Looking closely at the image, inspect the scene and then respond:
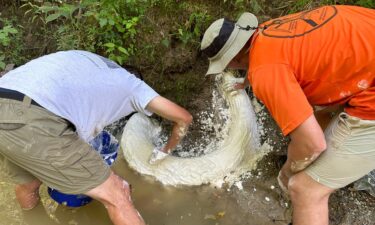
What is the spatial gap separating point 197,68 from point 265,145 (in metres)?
0.93

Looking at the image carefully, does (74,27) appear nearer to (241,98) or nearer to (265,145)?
(241,98)

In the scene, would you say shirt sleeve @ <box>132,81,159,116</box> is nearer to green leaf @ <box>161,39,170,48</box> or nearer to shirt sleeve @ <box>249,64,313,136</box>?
shirt sleeve @ <box>249,64,313,136</box>

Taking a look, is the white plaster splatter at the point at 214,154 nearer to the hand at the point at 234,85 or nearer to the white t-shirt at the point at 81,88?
the hand at the point at 234,85

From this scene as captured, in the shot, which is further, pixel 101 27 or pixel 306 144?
pixel 101 27

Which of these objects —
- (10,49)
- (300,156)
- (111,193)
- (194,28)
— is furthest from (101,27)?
(300,156)

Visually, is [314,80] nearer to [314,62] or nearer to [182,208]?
[314,62]

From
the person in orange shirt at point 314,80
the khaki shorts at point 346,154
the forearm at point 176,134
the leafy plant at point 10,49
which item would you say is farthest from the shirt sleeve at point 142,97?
the leafy plant at point 10,49

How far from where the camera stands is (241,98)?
3326 millimetres

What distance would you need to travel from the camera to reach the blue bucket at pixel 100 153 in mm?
2867

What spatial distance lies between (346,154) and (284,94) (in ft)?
1.99

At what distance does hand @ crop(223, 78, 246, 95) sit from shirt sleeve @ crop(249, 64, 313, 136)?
107 centimetres

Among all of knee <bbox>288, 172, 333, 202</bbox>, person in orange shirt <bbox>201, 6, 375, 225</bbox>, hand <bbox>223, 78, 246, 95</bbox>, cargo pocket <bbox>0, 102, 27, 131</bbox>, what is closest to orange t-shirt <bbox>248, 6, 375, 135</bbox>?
person in orange shirt <bbox>201, 6, 375, 225</bbox>

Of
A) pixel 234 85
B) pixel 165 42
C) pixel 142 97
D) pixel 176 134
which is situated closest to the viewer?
pixel 142 97

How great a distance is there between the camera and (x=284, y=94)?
2.14 metres
